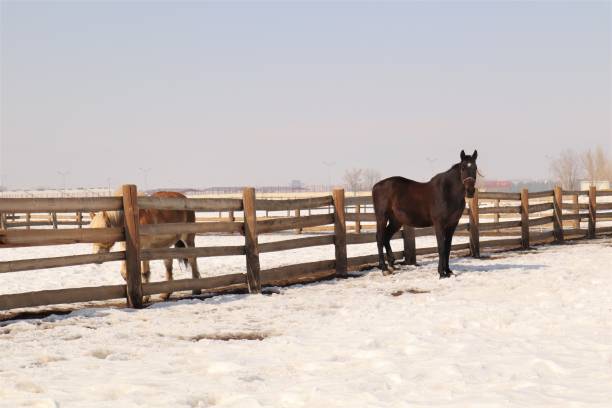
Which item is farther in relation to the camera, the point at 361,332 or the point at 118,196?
the point at 118,196

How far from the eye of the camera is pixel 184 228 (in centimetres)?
936

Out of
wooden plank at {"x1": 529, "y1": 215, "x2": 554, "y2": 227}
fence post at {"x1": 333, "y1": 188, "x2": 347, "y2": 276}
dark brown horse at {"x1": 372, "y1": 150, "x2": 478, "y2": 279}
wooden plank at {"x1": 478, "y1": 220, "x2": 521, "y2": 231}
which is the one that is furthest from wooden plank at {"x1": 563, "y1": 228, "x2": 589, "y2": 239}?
fence post at {"x1": 333, "y1": 188, "x2": 347, "y2": 276}

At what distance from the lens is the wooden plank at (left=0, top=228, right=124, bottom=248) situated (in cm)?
764

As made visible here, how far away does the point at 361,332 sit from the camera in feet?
21.6

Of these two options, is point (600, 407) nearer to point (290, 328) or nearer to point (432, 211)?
point (290, 328)

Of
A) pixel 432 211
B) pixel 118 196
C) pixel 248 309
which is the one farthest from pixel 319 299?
pixel 432 211

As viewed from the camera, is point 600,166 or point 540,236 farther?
point 600,166

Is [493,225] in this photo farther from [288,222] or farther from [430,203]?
[288,222]

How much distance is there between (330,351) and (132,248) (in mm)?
3734

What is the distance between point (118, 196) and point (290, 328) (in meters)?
3.10

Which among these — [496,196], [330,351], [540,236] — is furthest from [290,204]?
[540,236]

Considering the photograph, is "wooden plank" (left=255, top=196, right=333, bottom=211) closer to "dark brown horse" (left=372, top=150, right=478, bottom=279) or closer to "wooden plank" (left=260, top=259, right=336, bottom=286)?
"wooden plank" (left=260, top=259, right=336, bottom=286)

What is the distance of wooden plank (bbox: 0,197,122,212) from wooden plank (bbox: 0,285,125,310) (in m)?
0.98

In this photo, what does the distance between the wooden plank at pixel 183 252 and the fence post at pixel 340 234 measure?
90.1 inches
